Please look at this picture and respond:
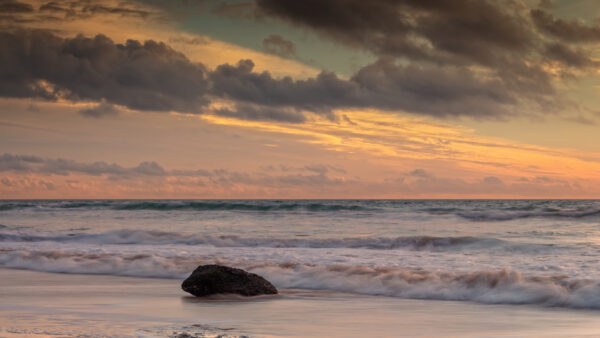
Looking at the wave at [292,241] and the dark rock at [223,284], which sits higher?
the dark rock at [223,284]

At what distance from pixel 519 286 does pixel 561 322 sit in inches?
79.8

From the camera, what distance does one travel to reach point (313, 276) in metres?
9.98

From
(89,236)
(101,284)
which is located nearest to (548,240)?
(101,284)

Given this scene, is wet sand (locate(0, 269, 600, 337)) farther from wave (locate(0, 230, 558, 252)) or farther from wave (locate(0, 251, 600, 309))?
wave (locate(0, 230, 558, 252))

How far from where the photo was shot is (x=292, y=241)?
17.4 m

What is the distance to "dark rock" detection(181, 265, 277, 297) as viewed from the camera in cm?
825

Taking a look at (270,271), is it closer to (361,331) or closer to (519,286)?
(519,286)

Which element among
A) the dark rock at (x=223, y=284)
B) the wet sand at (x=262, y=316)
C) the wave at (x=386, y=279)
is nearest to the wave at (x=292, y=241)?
the wave at (x=386, y=279)

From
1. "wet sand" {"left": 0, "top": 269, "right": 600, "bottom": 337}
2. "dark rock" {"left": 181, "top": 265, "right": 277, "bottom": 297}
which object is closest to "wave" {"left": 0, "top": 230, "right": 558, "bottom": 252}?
"wet sand" {"left": 0, "top": 269, "right": 600, "bottom": 337}

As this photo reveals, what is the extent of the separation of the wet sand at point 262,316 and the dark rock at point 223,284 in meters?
0.18

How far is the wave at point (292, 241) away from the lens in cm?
1585

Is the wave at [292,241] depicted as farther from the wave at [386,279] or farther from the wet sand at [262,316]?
the wet sand at [262,316]

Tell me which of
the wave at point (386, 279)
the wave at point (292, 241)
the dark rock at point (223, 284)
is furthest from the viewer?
the wave at point (292, 241)

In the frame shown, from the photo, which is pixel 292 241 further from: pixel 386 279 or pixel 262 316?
pixel 262 316
